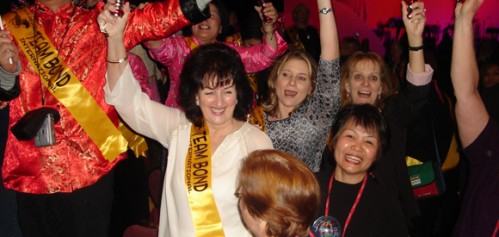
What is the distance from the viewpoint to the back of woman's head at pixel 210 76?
2250 millimetres

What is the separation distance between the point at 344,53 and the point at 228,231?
4.39m

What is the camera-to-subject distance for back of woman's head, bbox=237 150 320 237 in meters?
1.59

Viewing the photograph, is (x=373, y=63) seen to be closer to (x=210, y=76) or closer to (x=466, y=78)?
(x=466, y=78)

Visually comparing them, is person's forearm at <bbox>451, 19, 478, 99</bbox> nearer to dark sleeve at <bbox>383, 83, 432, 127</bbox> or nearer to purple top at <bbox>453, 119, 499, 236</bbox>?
purple top at <bbox>453, 119, 499, 236</bbox>

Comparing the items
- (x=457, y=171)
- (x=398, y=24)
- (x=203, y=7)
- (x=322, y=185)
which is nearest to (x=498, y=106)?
(x=457, y=171)

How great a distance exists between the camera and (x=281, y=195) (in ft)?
5.19

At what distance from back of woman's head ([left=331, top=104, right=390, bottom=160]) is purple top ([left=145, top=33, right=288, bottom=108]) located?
0.89m

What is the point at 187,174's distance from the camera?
2.20 m

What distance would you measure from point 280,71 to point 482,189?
1.22 m

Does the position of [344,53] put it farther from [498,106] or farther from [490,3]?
[490,3]

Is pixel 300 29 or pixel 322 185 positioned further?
pixel 300 29

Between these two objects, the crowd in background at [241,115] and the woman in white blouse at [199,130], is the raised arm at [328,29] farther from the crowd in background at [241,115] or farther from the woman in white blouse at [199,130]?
the woman in white blouse at [199,130]

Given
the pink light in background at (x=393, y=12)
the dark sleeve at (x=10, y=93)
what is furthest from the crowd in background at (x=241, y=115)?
the pink light in background at (x=393, y=12)

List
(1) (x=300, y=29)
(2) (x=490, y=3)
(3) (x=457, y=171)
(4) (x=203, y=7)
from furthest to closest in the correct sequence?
(2) (x=490, y=3)
(1) (x=300, y=29)
(3) (x=457, y=171)
(4) (x=203, y=7)
